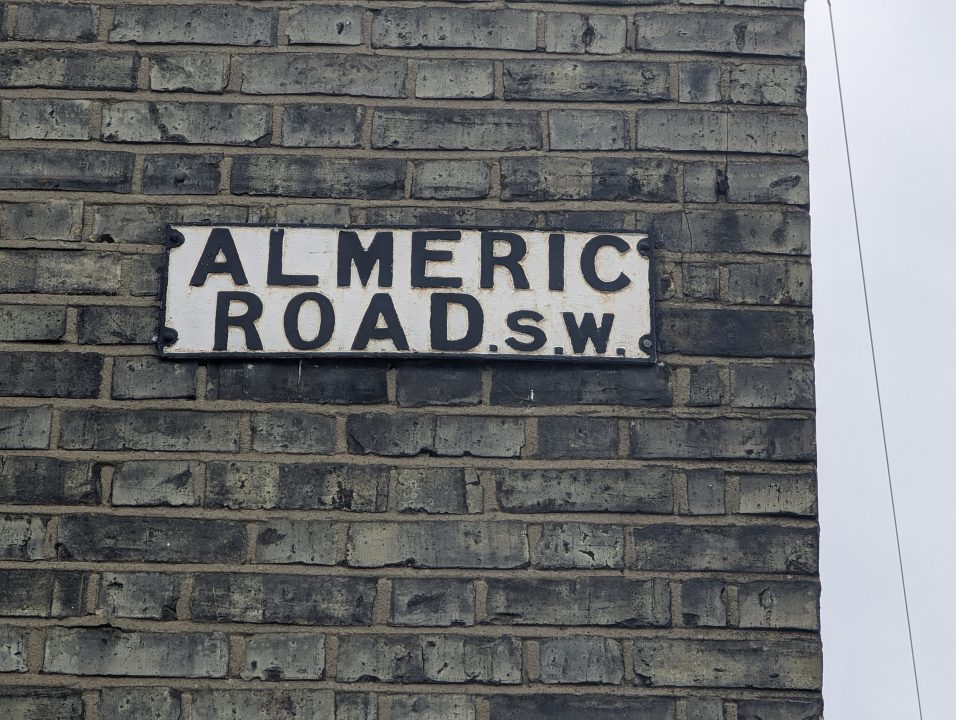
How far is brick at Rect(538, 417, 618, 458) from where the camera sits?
9.93ft

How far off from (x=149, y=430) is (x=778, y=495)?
4.84ft

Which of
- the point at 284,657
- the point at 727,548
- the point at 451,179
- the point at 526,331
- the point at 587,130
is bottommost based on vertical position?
the point at 284,657

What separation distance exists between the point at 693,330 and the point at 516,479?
57 centimetres

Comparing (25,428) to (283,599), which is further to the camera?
(25,428)

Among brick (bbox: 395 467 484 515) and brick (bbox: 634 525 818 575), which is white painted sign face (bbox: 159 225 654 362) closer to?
brick (bbox: 395 467 484 515)

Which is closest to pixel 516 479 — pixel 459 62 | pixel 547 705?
pixel 547 705

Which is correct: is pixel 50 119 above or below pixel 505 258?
above

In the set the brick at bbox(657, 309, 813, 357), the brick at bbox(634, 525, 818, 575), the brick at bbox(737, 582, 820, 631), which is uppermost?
the brick at bbox(657, 309, 813, 357)

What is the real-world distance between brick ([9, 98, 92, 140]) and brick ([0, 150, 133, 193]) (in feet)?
0.15

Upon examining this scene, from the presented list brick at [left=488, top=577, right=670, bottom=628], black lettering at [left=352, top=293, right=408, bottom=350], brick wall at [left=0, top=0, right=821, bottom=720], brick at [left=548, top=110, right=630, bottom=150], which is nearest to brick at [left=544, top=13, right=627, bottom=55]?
brick wall at [left=0, top=0, right=821, bottom=720]

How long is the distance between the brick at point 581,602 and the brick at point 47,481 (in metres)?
0.95

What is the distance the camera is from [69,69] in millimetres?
3301

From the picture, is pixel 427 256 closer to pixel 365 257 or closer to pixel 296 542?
pixel 365 257

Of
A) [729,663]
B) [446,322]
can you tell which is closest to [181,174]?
[446,322]
